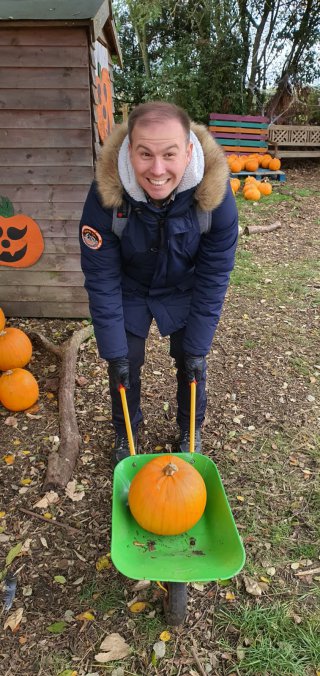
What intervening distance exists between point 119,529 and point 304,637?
92cm

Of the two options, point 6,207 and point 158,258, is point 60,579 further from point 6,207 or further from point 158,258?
point 6,207

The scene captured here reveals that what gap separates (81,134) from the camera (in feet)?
12.9

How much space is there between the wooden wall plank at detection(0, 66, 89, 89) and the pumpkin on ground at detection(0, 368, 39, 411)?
→ 219cm

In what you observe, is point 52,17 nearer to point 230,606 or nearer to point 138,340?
point 138,340

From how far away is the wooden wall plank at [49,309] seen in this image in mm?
4570

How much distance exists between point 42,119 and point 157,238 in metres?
2.27

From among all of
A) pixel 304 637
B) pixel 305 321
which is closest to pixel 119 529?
pixel 304 637

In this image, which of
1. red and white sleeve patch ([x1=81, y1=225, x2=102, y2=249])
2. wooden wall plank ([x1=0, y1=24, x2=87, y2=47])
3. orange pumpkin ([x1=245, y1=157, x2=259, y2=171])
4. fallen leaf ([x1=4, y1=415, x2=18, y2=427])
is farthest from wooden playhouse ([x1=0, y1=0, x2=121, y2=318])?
orange pumpkin ([x1=245, y1=157, x2=259, y2=171])

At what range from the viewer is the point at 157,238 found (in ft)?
7.45

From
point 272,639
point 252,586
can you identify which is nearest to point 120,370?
point 252,586

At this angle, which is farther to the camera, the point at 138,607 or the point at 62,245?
the point at 62,245

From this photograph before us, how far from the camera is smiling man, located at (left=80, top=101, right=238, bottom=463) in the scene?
1.93m

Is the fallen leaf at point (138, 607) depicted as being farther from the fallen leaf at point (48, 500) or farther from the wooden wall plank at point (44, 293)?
the wooden wall plank at point (44, 293)

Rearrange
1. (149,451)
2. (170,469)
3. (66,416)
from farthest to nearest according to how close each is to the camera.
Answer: (66,416) → (149,451) → (170,469)
